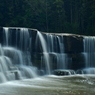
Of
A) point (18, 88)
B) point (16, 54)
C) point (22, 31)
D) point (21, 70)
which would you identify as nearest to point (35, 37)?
point (22, 31)

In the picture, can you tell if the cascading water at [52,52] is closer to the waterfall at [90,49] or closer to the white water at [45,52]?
the white water at [45,52]

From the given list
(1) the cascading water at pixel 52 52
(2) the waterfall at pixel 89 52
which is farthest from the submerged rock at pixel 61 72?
(2) the waterfall at pixel 89 52

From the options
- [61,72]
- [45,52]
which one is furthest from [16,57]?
[61,72]

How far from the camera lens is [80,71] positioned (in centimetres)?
2212

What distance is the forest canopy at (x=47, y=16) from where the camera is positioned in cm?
3388

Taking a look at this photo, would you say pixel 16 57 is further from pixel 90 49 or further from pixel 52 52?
pixel 90 49

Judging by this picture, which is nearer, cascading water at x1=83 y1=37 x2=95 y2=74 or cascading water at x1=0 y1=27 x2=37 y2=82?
cascading water at x1=0 y1=27 x2=37 y2=82

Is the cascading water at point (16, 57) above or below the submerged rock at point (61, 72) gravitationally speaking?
above

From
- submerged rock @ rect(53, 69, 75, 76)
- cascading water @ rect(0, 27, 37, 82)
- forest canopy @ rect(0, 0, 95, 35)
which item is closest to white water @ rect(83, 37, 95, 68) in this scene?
submerged rock @ rect(53, 69, 75, 76)

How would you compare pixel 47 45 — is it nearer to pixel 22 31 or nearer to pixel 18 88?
pixel 22 31

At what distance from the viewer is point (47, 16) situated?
35.0m

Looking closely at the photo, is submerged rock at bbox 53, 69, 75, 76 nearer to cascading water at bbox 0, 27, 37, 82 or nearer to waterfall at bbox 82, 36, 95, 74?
cascading water at bbox 0, 27, 37, 82

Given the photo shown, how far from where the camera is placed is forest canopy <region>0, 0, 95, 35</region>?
33875 millimetres

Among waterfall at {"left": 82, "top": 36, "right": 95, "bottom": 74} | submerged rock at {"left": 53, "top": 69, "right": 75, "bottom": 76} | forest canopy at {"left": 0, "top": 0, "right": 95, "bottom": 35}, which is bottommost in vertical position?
submerged rock at {"left": 53, "top": 69, "right": 75, "bottom": 76}
